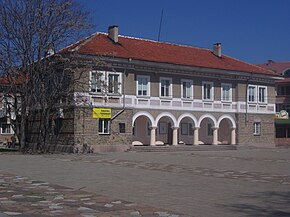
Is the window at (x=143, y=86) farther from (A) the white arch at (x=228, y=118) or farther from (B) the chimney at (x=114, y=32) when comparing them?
(A) the white arch at (x=228, y=118)

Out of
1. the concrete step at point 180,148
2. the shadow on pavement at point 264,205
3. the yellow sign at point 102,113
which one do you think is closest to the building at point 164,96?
the yellow sign at point 102,113

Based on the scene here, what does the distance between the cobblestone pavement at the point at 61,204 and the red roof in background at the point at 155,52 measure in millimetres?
23362

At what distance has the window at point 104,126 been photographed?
38344 mm

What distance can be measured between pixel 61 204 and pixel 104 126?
1083 inches

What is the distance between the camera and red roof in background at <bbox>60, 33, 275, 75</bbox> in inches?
1528

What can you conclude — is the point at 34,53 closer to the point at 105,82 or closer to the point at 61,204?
the point at 105,82

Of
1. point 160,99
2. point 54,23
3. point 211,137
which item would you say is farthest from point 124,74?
point 211,137

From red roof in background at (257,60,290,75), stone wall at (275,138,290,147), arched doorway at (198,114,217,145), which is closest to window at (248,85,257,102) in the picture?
arched doorway at (198,114,217,145)

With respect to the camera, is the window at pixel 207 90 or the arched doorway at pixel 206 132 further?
the arched doorway at pixel 206 132

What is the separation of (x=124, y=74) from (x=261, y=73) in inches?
627

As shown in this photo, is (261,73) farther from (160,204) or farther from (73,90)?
(160,204)

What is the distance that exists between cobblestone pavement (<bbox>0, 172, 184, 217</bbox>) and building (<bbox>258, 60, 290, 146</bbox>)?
42.9 meters

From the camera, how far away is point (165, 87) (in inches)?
1688

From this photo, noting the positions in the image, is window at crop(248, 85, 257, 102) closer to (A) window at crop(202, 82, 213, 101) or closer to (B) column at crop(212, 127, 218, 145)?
(A) window at crop(202, 82, 213, 101)
